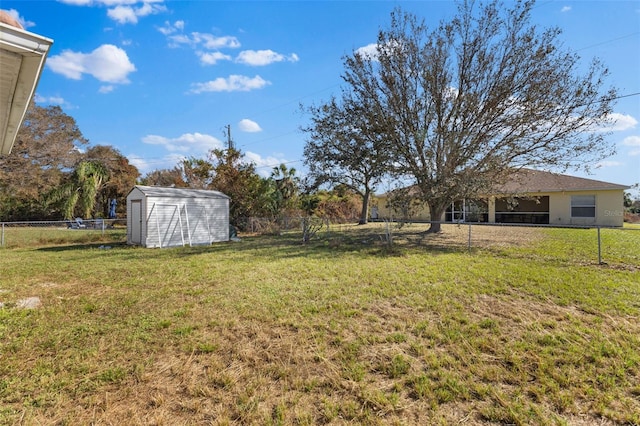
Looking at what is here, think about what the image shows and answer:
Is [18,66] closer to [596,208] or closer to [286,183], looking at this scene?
[286,183]

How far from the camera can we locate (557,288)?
16.4ft

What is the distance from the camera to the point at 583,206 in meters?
17.9

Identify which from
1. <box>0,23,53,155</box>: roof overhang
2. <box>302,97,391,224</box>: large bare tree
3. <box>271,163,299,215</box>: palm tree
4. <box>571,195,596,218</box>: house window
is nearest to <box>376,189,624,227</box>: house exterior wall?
<box>571,195,596,218</box>: house window

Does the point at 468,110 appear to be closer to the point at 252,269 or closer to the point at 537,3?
the point at 537,3

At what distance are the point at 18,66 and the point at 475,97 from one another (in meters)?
11.7

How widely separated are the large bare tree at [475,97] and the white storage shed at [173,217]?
293 inches

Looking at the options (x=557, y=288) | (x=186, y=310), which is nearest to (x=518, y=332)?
(x=557, y=288)

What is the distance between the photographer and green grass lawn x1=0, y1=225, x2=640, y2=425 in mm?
2221

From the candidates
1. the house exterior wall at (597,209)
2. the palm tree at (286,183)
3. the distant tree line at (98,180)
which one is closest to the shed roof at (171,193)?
the distant tree line at (98,180)

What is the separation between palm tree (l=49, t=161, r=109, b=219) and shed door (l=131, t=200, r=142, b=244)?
1499cm

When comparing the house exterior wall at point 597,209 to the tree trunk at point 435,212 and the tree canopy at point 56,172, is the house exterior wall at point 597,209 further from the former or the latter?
the tree canopy at point 56,172

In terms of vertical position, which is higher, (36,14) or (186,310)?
(36,14)

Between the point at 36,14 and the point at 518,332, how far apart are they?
319 inches

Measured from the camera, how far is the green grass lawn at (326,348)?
2221mm
